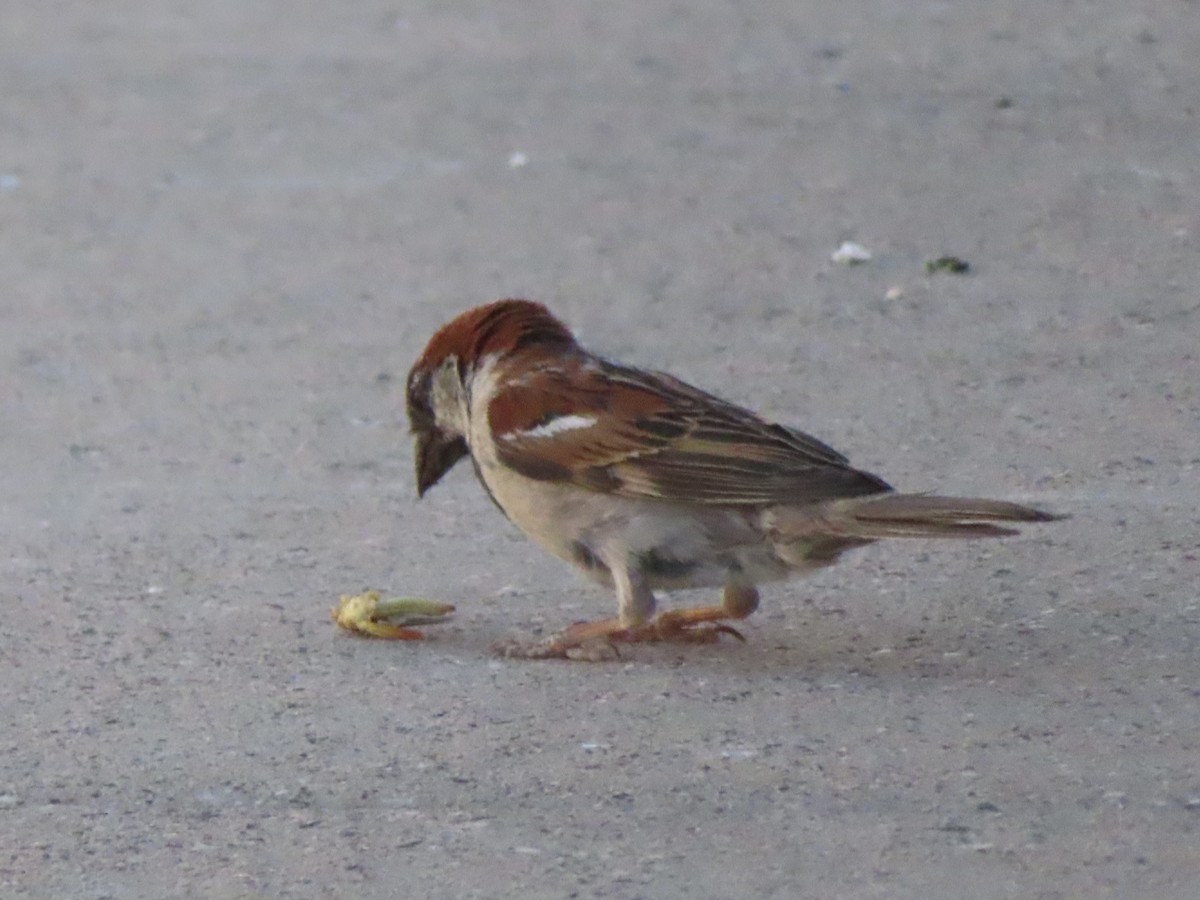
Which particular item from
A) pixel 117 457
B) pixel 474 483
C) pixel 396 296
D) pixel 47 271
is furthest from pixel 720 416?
pixel 47 271

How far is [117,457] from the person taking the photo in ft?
21.1

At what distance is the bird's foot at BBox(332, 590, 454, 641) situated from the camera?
5.03 m

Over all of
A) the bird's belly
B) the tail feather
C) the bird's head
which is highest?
the bird's head

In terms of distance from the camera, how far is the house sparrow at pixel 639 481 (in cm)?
464

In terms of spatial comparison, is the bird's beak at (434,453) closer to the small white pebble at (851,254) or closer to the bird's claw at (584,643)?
the bird's claw at (584,643)

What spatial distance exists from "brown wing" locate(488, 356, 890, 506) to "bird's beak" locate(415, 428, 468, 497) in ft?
1.06

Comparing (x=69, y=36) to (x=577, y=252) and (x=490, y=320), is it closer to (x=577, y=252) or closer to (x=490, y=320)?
(x=577, y=252)

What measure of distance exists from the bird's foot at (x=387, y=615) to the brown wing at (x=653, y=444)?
0.44 meters

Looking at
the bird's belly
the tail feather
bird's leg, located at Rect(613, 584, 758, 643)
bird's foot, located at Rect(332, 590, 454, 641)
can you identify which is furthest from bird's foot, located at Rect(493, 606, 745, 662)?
the tail feather

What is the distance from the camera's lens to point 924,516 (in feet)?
14.7

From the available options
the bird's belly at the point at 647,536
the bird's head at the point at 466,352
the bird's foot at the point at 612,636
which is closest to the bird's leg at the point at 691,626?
the bird's foot at the point at 612,636

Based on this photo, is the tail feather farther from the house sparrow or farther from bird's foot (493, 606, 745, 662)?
bird's foot (493, 606, 745, 662)

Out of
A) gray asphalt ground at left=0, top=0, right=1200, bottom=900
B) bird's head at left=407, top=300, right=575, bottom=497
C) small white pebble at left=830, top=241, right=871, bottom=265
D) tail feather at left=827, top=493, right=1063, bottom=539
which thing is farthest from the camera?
small white pebble at left=830, top=241, right=871, bottom=265

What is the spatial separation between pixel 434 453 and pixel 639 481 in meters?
0.69
